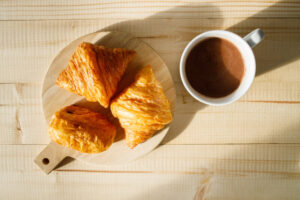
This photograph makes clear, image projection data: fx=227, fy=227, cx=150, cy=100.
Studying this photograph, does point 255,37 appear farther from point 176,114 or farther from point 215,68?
point 176,114

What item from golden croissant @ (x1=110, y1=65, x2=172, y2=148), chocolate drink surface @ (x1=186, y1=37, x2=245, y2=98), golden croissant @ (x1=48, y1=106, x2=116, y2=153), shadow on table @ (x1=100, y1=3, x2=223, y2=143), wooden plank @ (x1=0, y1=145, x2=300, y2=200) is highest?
shadow on table @ (x1=100, y1=3, x2=223, y2=143)

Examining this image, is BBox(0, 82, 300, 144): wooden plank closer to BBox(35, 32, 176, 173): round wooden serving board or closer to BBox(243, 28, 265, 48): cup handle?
BBox(35, 32, 176, 173): round wooden serving board

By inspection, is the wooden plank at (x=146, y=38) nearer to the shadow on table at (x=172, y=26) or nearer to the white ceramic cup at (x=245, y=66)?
the shadow on table at (x=172, y=26)

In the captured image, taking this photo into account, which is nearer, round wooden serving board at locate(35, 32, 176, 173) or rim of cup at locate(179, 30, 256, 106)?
rim of cup at locate(179, 30, 256, 106)

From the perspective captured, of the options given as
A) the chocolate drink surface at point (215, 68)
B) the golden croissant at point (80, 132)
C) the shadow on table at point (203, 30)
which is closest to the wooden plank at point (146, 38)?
the shadow on table at point (203, 30)

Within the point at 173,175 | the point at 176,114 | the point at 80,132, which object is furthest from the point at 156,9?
the point at 173,175

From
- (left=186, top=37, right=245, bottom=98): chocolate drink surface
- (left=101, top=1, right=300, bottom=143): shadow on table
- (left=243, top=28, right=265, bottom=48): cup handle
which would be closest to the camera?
(left=243, top=28, right=265, bottom=48): cup handle

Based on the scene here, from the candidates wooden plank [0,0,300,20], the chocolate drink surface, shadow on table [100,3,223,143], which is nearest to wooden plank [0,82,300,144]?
the chocolate drink surface
